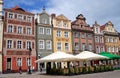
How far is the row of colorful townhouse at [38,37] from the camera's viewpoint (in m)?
35.6

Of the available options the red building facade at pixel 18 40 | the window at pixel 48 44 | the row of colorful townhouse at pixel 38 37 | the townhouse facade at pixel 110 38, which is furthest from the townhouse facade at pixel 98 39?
the red building facade at pixel 18 40

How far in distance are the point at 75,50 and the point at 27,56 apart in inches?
489

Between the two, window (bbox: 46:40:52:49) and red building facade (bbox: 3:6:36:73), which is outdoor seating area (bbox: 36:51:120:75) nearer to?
red building facade (bbox: 3:6:36:73)

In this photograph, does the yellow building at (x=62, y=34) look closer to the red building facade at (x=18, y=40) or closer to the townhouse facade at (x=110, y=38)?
the red building facade at (x=18, y=40)

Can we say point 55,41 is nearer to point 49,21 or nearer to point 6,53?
point 49,21

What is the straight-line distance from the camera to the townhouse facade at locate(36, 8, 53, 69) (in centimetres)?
3969

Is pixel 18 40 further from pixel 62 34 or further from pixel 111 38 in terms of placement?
pixel 111 38

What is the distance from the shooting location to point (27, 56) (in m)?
37.7

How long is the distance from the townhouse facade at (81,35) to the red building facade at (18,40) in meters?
11.0

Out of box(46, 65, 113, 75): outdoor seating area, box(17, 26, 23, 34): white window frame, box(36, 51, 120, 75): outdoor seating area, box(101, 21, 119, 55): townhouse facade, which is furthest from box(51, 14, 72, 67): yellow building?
box(36, 51, 120, 75): outdoor seating area

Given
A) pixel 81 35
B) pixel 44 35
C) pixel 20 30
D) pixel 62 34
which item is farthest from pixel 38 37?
pixel 81 35

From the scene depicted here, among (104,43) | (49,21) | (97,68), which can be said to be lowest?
(97,68)

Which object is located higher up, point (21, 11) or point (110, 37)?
point (21, 11)

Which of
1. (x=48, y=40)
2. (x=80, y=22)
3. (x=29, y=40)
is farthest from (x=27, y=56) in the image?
(x=80, y=22)
